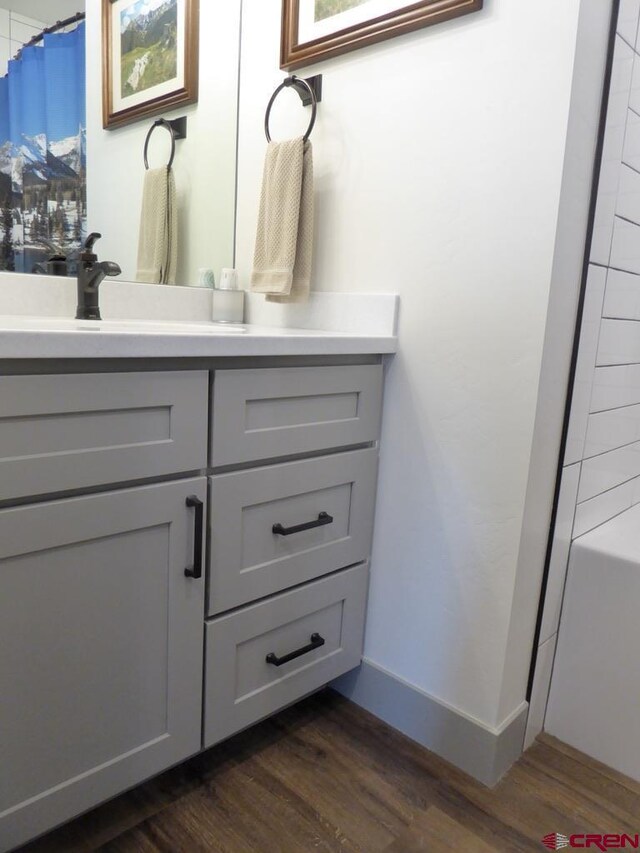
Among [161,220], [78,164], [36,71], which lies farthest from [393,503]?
[36,71]

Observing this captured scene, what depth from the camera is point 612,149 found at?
1.17 meters

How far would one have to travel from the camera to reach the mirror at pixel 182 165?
136 centimetres

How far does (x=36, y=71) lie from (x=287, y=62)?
55cm

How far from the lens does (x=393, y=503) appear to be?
138cm

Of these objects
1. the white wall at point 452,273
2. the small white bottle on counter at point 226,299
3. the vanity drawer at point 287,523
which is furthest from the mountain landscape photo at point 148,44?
the vanity drawer at point 287,523

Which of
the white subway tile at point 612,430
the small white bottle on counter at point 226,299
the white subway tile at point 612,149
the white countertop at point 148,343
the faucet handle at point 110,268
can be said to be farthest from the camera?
the small white bottle on counter at point 226,299

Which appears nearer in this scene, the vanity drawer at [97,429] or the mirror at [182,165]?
the vanity drawer at [97,429]

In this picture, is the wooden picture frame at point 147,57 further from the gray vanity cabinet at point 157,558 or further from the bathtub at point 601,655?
the bathtub at point 601,655

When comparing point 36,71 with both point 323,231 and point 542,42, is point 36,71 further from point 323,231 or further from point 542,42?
point 542,42

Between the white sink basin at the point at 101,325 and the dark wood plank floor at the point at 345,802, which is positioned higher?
the white sink basin at the point at 101,325

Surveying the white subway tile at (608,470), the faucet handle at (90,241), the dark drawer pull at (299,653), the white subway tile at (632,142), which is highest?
the white subway tile at (632,142)

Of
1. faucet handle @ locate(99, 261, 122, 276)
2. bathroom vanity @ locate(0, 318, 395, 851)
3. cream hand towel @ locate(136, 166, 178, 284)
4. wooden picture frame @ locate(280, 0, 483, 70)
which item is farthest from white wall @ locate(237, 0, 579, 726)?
faucet handle @ locate(99, 261, 122, 276)

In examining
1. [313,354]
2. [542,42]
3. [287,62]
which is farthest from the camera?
[287,62]

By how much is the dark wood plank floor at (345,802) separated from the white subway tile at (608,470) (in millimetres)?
587
